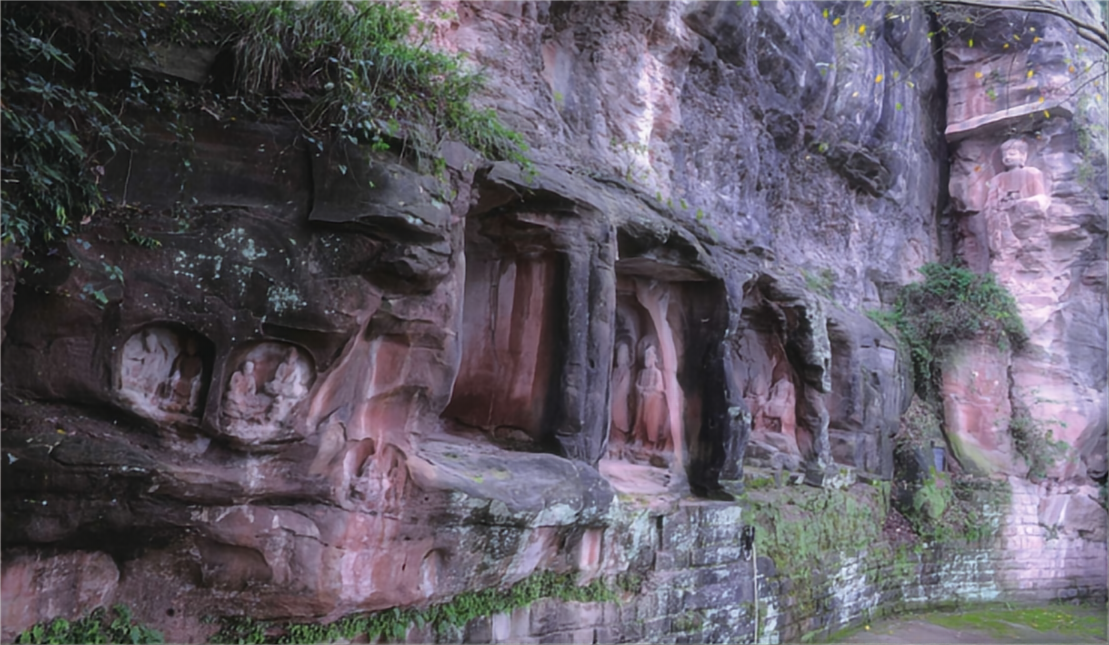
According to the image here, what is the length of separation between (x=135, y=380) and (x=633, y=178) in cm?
624

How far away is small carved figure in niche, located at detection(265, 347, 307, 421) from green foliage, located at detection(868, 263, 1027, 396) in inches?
506

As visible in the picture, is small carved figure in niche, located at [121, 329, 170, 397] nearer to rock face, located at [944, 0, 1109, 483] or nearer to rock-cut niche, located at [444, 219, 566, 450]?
rock-cut niche, located at [444, 219, 566, 450]

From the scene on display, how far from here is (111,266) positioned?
15.1 feet

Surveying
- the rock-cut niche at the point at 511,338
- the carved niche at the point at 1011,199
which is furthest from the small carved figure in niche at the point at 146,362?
the carved niche at the point at 1011,199

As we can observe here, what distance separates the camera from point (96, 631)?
4473mm

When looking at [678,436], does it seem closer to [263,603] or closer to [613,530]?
[613,530]

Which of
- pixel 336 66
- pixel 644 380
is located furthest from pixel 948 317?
pixel 336 66

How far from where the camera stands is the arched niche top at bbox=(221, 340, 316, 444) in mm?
4907

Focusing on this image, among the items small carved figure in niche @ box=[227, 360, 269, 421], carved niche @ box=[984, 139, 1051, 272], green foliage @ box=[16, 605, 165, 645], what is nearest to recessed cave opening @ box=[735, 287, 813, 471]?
carved niche @ box=[984, 139, 1051, 272]

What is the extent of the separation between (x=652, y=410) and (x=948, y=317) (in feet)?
30.1

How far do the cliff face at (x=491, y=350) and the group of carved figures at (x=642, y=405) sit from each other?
35 millimetres

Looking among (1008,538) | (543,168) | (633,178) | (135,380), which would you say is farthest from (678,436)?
(1008,538)

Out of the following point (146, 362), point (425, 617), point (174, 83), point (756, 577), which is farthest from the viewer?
point (756, 577)

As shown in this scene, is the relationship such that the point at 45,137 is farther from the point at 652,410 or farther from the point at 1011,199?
the point at 1011,199
